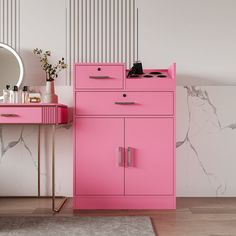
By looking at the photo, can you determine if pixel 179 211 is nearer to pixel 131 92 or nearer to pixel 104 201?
pixel 104 201

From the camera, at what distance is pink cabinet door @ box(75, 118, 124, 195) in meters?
2.38

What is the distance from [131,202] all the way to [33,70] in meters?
1.54

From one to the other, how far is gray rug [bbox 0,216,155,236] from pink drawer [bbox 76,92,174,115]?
818 mm

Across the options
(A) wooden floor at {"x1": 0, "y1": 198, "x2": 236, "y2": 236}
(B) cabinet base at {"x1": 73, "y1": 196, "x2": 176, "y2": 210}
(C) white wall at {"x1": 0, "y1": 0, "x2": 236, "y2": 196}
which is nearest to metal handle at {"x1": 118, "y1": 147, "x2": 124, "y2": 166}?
(B) cabinet base at {"x1": 73, "y1": 196, "x2": 176, "y2": 210}

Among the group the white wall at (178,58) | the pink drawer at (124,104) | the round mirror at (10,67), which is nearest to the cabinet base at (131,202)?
the white wall at (178,58)

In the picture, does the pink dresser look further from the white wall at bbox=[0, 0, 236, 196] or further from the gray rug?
the white wall at bbox=[0, 0, 236, 196]

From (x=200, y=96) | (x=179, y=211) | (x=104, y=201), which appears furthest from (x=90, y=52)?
(x=179, y=211)

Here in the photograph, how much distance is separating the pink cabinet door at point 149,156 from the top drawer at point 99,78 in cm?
32

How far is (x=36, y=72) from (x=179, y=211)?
1.81m

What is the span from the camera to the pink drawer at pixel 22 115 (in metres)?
2.24

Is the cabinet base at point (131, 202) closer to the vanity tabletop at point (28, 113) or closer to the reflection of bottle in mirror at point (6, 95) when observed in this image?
the vanity tabletop at point (28, 113)

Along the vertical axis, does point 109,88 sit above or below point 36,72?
below

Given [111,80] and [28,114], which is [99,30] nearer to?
[111,80]

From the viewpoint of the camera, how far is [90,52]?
284 cm
